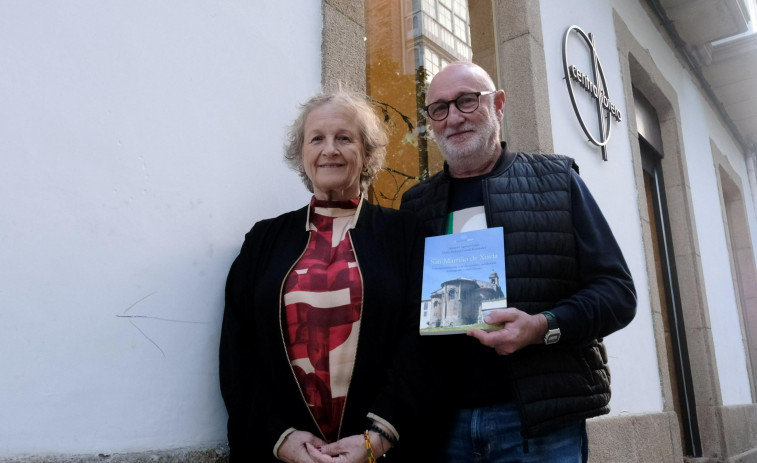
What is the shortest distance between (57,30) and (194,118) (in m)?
0.47

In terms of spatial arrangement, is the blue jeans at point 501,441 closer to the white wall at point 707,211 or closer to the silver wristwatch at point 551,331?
the silver wristwatch at point 551,331

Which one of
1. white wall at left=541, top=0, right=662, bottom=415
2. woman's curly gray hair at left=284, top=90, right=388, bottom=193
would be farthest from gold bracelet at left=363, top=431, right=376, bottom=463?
white wall at left=541, top=0, right=662, bottom=415

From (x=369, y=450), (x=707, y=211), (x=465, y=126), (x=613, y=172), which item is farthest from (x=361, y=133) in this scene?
(x=707, y=211)

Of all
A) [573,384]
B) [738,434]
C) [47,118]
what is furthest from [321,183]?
[738,434]

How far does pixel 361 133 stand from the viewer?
6.79ft

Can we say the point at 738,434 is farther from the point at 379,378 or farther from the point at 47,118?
the point at 47,118

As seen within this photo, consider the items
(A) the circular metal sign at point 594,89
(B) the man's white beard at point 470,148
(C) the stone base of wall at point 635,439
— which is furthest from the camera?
(A) the circular metal sign at point 594,89

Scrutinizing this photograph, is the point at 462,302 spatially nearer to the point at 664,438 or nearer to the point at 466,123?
the point at 466,123

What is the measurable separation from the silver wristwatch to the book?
15 cm

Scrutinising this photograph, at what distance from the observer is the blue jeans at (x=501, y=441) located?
1840 millimetres

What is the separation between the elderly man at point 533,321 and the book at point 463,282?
2.2 inches

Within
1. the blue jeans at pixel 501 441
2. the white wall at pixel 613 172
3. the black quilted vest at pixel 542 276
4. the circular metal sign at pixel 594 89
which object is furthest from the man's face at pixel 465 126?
the circular metal sign at pixel 594 89

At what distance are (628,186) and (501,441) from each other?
3827 millimetres

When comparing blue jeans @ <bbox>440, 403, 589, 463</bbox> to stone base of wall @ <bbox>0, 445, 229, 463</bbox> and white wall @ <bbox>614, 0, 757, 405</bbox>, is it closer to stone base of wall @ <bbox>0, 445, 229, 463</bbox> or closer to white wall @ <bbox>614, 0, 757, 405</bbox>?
stone base of wall @ <bbox>0, 445, 229, 463</bbox>
